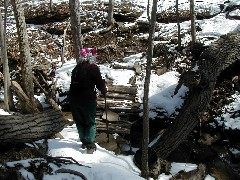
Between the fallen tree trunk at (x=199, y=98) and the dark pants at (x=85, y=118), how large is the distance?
1306 mm

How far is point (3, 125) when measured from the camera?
5555 mm

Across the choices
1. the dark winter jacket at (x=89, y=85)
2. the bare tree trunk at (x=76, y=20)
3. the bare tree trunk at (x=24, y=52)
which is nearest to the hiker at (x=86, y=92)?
the dark winter jacket at (x=89, y=85)

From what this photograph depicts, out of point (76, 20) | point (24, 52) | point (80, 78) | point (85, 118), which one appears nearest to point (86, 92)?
point (80, 78)

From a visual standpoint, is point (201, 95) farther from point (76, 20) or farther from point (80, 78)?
point (76, 20)

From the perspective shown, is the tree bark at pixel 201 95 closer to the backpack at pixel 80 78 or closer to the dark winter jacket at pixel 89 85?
the dark winter jacket at pixel 89 85

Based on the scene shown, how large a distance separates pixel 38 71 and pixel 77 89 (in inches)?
247

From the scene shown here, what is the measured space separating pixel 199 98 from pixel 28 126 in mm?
4685

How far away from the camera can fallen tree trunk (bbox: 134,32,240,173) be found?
8243mm

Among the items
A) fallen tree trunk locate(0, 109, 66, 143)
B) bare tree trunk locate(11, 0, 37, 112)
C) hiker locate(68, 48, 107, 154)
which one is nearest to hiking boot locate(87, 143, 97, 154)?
hiker locate(68, 48, 107, 154)

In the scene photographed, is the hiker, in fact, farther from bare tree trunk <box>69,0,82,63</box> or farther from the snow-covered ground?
bare tree trunk <box>69,0,82,63</box>

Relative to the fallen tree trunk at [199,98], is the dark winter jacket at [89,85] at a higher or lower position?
higher

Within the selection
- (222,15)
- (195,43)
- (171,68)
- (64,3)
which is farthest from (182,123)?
(64,3)

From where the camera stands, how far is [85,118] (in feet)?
20.2

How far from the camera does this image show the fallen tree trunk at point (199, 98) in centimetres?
824
